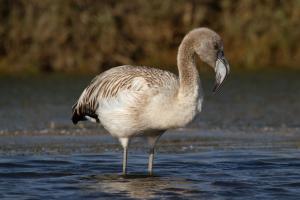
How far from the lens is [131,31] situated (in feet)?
63.4

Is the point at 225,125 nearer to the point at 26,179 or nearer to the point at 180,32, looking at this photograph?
the point at 26,179

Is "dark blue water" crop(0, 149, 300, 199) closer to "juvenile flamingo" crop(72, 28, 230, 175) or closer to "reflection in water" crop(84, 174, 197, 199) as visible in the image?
"reflection in water" crop(84, 174, 197, 199)

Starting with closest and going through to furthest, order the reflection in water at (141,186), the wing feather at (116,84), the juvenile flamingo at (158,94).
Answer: the reflection in water at (141,186)
the juvenile flamingo at (158,94)
the wing feather at (116,84)

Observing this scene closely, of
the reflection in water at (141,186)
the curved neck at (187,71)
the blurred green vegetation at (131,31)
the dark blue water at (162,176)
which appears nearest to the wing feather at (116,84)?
the curved neck at (187,71)

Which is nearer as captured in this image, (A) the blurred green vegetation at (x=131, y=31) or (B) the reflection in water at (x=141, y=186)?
(B) the reflection in water at (x=141, y=186)

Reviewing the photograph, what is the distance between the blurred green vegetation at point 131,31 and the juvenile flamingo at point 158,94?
8.83 meters

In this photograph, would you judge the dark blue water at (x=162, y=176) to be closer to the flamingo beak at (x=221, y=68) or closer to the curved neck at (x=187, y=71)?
the curved neck at (x=187, y=71)

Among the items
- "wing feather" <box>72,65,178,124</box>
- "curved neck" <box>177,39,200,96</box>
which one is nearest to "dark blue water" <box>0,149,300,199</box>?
"wing feather" <box>72,65,178,124</box>

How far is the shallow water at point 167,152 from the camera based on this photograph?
9.00m

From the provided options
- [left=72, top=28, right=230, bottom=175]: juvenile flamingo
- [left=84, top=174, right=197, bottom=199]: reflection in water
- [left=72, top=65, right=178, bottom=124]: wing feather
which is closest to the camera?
[left=84, top=174, right=197, bottom=199]: reflection in water

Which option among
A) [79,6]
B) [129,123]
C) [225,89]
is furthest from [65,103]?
[129,123]

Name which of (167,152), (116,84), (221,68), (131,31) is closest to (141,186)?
(116,84)

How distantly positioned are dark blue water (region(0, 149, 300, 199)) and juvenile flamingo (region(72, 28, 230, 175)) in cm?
45

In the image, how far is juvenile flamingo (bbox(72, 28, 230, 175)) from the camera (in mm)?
8977
